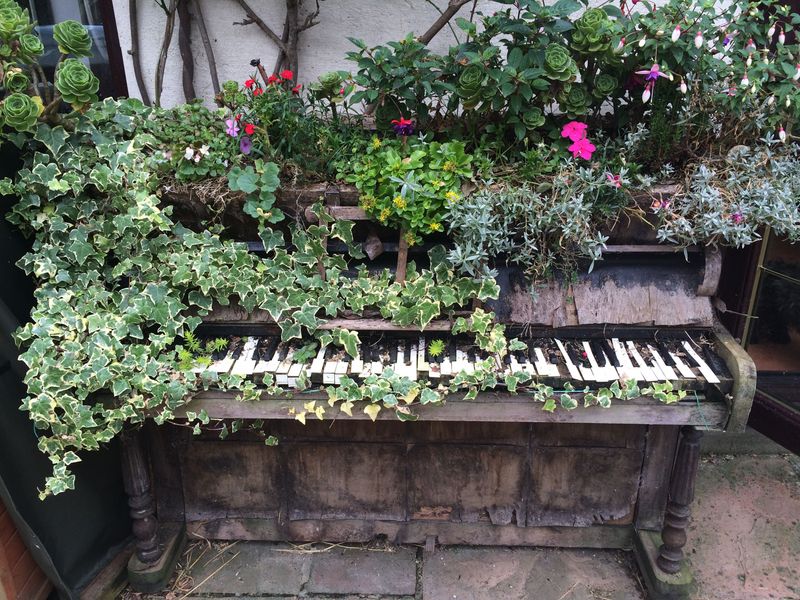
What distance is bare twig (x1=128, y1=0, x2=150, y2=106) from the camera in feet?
10.2

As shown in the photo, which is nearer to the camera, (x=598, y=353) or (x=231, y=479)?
(x=598, y=353)

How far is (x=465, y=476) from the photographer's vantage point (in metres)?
2.92

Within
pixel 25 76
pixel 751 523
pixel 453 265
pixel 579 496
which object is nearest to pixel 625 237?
pixel 453 265

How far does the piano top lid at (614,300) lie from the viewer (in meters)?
2.45

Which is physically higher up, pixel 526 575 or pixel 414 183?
pixel 414 183

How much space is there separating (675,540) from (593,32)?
201 cm

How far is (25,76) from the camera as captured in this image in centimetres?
231

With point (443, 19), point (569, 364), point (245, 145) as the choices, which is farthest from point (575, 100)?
point (245, 145)

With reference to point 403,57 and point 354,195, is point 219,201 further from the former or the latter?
point 403,57

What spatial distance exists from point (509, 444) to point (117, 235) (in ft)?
5.85

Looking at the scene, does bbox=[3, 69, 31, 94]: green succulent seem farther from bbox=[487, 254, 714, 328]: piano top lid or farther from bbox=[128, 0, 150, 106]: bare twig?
bbox=[487, 254, 714, 328]: piano top lid

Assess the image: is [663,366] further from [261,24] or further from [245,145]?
[261,24]

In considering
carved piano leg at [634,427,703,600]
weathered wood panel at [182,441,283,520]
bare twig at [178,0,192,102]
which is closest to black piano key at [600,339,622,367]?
carved piano leg at [634,427,703,600]

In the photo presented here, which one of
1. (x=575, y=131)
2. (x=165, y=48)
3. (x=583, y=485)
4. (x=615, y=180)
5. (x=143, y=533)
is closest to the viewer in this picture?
(x=615, y=180)
